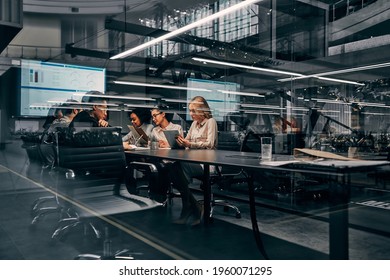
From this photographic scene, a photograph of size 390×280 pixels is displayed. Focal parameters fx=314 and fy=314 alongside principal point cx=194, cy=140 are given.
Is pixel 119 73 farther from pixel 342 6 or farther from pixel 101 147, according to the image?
pixel 342 6

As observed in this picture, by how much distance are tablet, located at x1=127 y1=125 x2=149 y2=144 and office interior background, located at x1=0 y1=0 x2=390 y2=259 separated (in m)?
0.14

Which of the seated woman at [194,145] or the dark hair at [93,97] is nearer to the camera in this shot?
the seated woman at [194,145]

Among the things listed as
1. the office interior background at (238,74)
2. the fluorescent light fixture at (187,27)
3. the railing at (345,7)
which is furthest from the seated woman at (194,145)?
the railing at (345,7)

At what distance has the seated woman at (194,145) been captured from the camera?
2766mm

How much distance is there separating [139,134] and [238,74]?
3.03m

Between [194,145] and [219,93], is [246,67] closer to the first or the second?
[219,93]

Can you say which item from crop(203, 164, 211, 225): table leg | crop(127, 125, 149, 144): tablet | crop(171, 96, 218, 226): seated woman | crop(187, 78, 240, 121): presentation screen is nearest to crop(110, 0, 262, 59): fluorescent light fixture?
crop(127, 125, 149, 144): tablet

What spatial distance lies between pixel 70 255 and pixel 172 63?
4053 mm

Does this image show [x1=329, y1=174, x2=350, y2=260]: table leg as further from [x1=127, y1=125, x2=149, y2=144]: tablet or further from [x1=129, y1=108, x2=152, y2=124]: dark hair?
[x1=129, y1=108, x2=152, y2=124]: dark hair

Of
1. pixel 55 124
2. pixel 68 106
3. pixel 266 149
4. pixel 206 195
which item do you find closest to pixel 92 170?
pixel 55 124

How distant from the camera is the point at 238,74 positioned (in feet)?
19.5

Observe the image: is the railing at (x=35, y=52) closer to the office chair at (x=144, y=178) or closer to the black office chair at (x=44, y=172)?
the black office chair at (x=44, y=172)

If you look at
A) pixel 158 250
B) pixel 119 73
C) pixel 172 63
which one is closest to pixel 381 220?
pixel 158 250

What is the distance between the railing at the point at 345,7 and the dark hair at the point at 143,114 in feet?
12.7
